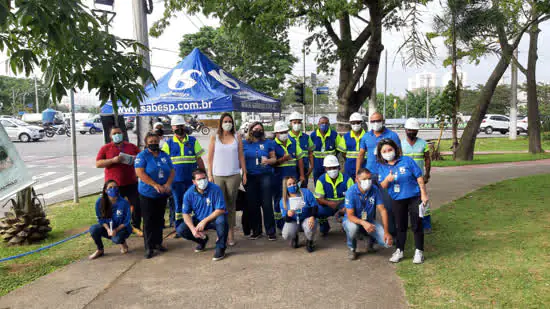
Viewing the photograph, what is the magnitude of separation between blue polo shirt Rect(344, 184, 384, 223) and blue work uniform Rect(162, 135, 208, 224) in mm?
2494

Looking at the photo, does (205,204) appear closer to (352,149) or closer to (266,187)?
(266,187)

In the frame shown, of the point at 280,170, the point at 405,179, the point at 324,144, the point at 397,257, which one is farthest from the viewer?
the point at 324,144

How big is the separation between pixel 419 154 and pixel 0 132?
5226mm

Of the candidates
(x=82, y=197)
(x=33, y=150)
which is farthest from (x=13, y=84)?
(x=82, y=197)

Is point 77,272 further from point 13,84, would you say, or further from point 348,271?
point 13,84

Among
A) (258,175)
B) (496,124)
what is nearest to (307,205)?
(258,175)

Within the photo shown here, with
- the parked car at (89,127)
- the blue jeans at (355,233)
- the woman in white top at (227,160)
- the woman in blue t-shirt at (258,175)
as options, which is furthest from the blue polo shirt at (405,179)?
the parked car at (89,127)

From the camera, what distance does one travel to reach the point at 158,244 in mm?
6145

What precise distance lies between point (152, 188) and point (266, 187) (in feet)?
5.33

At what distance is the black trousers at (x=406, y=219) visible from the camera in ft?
17.3

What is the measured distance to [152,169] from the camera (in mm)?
5969

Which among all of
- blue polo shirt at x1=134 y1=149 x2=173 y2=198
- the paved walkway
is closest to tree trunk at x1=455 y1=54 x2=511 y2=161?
the paved walkway

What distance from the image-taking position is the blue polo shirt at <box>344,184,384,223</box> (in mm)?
5602

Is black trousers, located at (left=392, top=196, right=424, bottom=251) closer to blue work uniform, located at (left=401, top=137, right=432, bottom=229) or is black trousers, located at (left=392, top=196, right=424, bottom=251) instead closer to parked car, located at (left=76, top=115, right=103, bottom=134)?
blue work uniform, located at (left=401, top=137, right=432, bottom=229)
